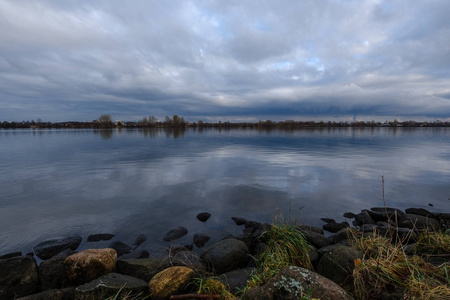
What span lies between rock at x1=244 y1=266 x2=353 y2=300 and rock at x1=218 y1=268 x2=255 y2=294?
1.91 m

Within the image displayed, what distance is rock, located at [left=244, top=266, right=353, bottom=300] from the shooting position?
123 inches

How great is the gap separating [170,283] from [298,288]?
115 inches

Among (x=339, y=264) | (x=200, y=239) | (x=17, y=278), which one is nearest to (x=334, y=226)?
(x=339, y=264)

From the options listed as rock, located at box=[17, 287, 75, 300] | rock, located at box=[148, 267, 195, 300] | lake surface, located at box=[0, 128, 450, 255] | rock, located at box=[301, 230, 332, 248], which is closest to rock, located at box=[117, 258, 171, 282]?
rock, located at box=[148, 267, 195, 300]

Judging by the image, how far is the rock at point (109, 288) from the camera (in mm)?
4445

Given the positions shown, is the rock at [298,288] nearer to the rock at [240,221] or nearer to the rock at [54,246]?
the rock at [240,221]

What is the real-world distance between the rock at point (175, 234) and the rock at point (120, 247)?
135 centimetres

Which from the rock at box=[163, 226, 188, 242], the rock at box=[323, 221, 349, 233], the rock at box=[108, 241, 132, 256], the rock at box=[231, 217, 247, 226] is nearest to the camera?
the rock at box=[108, 241, 132, 256]

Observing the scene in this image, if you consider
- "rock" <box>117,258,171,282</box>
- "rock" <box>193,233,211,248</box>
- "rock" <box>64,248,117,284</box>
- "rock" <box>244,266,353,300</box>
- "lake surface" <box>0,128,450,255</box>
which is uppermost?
"rock" <box>244,266,353,300</box>

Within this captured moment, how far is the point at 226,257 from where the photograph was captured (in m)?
6.34

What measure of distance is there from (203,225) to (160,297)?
5.05 m

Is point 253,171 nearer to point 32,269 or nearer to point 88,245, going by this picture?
point 88,245

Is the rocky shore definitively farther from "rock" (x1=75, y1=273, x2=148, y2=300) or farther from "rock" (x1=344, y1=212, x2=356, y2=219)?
"rock" (x1=344, y1=212, x2=356, y2=219)

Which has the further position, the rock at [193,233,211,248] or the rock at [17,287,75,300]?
the rock at [193,233,211,248]
